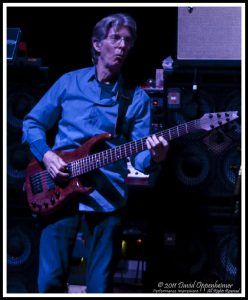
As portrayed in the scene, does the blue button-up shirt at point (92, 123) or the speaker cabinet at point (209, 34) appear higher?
the speaker cabinet at point (209, 34)

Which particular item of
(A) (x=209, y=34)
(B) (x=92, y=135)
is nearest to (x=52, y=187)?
(B) (x=92, y=135)

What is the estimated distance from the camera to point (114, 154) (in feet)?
9.13

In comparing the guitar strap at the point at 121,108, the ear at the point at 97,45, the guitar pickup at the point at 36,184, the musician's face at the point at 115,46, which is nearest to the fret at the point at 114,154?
the guitar strap at the point at 121,108

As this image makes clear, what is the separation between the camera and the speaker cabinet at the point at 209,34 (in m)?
3.25

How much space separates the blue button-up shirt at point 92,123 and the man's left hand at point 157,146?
62mm

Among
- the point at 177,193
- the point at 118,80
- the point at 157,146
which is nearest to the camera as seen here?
the point at 157,146

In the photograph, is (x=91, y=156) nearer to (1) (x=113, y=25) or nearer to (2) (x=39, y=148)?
(2) (x=39, y=148)

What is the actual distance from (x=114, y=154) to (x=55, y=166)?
13.0 inches

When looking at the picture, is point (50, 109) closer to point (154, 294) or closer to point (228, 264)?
point (154, 294)

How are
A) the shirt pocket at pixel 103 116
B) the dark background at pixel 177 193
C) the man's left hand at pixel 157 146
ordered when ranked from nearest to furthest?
the man's left hand at pixel 157 146 → the shirt pocket at pixel 103 116 → the dark background at pixel 177 193

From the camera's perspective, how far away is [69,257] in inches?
110

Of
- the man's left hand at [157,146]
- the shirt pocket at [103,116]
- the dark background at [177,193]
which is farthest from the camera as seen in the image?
the dark background at [177,193]

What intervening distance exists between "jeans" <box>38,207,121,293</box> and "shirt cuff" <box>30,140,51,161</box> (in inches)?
15.2

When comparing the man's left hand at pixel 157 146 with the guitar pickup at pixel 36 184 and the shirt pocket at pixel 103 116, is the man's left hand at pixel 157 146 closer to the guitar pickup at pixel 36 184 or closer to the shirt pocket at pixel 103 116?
the shirt pocket at pixel 103 116
